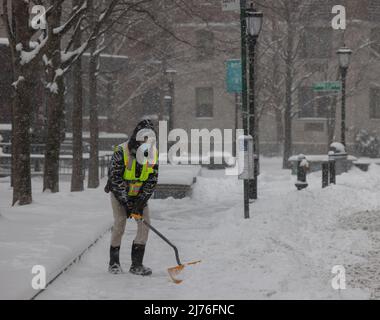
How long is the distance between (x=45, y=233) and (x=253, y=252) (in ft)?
9.98

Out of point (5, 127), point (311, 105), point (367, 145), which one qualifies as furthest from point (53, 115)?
point (311, 105)

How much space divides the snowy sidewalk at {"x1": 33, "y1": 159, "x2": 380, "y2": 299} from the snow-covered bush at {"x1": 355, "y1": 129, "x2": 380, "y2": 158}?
21.6 meters

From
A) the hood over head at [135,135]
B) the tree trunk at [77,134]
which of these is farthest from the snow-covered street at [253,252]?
the tree trunk at [77,134]

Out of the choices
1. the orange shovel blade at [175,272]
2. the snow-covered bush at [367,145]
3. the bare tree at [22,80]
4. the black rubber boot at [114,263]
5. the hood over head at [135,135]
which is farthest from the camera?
the snow-covered bush at [367,145]

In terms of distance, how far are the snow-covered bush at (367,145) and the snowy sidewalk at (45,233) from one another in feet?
81.5

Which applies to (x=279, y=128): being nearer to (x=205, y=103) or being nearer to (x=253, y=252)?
(x=205, y=103)

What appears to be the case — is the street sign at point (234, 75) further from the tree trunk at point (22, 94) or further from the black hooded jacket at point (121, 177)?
the black hooded jacket at point (121, 177)

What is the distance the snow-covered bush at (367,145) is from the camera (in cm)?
3681

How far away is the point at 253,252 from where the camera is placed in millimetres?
9102

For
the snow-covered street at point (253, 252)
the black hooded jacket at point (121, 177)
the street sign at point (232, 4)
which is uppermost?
the street sign at point (232, 4)

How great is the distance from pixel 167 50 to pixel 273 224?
A: 2531cm

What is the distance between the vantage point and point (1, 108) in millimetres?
23578
